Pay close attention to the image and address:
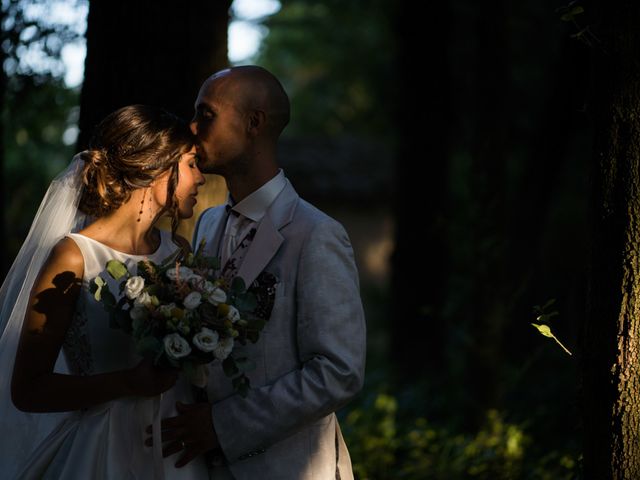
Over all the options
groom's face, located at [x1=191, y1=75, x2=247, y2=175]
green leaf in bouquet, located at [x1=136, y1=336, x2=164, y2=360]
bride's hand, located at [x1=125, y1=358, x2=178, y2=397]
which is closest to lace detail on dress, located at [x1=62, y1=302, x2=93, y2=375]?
bride's hand, located at [x1=125, y1=358, x2=178, y2=397]

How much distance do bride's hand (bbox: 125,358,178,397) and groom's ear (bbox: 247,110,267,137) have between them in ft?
3.67

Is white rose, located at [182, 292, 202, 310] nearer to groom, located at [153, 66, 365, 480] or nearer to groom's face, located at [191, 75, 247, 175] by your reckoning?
groom, located at [153, 66, 365, 480]

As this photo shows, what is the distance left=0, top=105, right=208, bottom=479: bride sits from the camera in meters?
3.37

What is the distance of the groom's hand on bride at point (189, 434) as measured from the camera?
11.4 ft

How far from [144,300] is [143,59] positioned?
6.60 feet

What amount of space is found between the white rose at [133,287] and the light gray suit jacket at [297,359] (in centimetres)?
59

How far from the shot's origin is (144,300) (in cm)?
310

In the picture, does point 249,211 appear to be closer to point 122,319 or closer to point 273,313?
point 273,313

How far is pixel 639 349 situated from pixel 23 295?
2406 millimetres

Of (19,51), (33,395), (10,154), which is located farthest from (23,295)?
(10,154)

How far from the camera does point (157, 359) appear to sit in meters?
3.09

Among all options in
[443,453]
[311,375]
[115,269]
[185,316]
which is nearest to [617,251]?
[311,375]

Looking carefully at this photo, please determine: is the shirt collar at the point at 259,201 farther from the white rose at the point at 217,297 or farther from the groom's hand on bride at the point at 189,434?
the groom's hand on bride at the point at 189,434

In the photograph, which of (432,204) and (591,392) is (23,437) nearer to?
(591,392)
